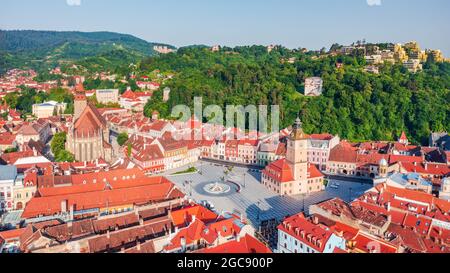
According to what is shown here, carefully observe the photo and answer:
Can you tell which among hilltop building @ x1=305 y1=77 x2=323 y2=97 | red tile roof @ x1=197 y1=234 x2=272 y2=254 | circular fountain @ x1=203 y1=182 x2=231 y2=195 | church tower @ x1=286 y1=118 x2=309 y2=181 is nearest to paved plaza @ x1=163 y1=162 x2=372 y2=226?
circular fountain @ x1=203 y1=182 x2=231 y2=195

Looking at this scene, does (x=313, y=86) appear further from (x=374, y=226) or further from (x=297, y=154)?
(x=374, y=226)

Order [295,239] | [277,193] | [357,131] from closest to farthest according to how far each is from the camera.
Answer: [295,239]
[277,193]
[357,131]

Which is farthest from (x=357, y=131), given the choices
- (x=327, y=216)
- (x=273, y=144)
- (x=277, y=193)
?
(x=327, y=216)

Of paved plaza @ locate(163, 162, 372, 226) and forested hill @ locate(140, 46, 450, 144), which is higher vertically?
forested hill @ locate(140, 46, 450, 144)

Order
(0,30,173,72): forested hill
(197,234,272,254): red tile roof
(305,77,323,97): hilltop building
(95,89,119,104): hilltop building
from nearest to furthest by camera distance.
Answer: (197,234,272,254): red tile roof → (305,77,323,97): hilltop building → (95,89,119,104): hilltop building → (0,30,173,72): forested hill

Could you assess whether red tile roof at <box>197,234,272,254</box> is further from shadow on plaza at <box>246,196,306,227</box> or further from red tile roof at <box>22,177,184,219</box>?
red tile roof at <box>22,177,184,219</box>

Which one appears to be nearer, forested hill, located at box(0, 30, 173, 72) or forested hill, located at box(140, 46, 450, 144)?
forested hill, located at box(140, 46, 450, 144)

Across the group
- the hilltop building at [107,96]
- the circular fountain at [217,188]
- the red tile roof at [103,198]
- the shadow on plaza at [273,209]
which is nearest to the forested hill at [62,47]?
the hilltop building at [107,96]

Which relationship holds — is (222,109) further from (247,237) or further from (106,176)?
(247,237)
